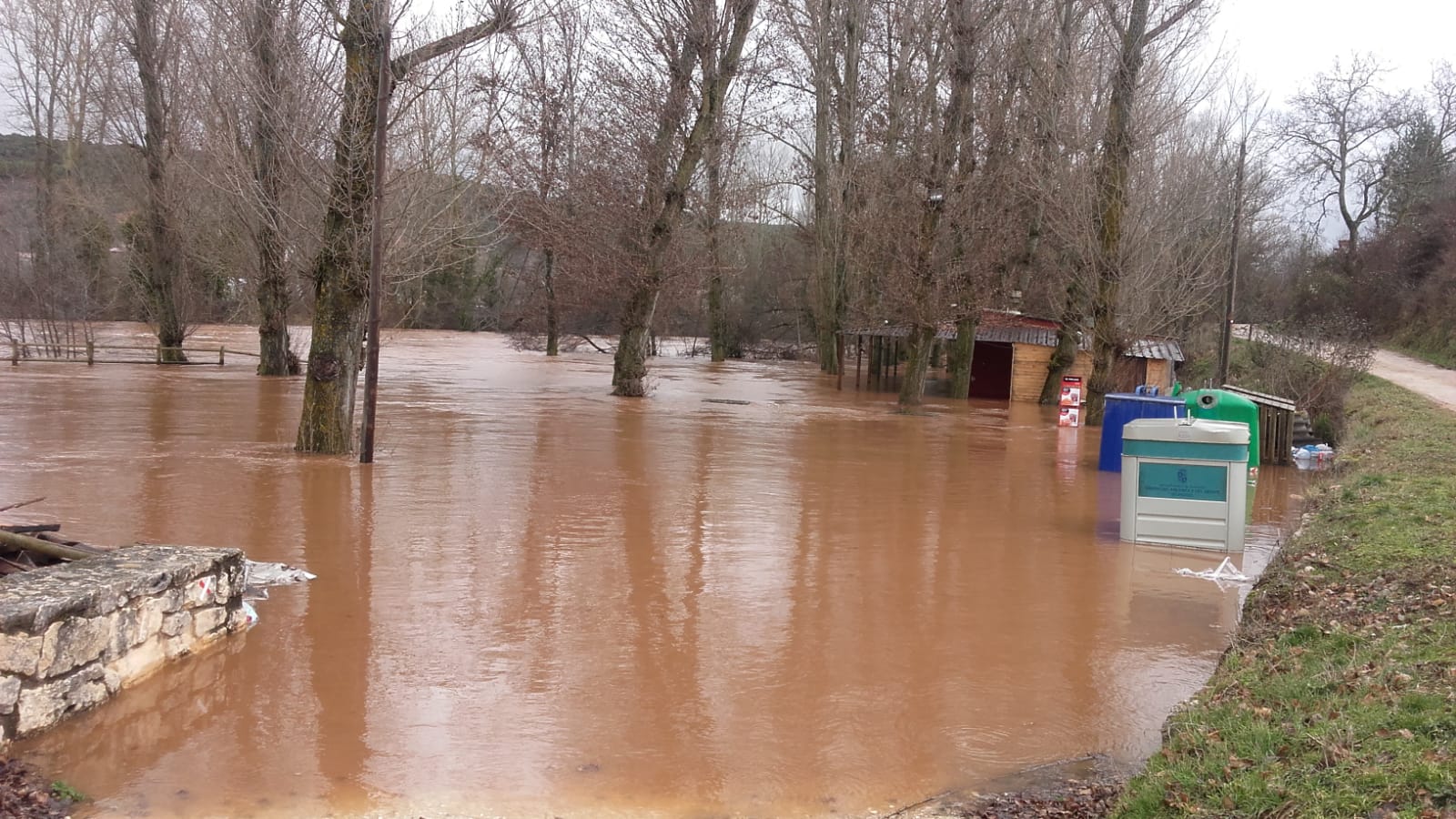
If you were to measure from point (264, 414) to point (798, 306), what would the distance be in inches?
1477

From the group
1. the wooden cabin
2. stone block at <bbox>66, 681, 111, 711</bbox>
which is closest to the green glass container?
stone block at <bbox>66, 681, 111, 711</bbox>

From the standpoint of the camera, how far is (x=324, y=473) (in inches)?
551

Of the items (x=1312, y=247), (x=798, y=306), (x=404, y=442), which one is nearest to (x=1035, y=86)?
(x=404, y=442)

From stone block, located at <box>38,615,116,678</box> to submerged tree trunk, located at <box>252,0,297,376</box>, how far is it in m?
9.97

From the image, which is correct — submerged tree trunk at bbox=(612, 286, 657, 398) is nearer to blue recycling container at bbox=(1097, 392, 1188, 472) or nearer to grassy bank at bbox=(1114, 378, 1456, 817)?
blue recycling container at bbox=(1097, 392, 1188, 472)

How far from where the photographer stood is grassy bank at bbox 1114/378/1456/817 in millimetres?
4285

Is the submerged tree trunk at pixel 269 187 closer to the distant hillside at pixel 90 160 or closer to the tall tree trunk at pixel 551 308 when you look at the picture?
the distant hillside at pixel 90 160

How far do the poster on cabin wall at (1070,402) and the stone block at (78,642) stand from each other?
19.8m

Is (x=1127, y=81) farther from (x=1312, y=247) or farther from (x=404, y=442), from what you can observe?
(x=1312, y=247)

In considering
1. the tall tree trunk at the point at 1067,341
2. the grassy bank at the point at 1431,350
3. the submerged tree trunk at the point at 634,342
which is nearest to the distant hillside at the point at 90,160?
the submerged tree trunk at the point at 634,342

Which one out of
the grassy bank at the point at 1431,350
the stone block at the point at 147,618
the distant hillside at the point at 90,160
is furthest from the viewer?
the distant hillside at the point at 90,160

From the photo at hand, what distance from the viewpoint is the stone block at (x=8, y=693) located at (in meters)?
5.29

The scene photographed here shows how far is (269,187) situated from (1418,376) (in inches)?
1059

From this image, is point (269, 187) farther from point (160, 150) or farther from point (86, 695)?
point (160, 150)
